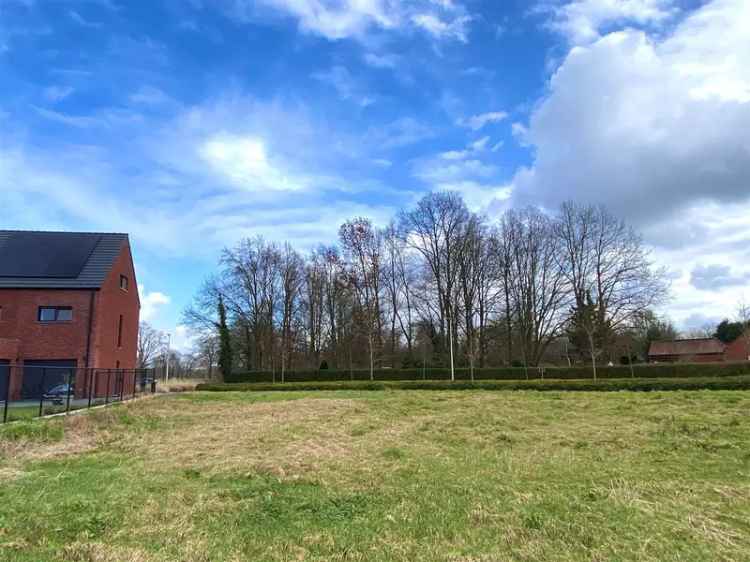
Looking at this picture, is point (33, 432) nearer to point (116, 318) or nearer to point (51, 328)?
point (51, 328)

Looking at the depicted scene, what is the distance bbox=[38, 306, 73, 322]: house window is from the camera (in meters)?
25.0

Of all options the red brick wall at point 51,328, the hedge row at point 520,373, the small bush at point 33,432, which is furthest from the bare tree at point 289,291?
the small bush at point 33,432

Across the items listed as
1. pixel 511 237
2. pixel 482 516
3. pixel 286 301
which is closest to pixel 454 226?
pixel 511 237

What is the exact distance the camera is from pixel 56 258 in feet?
87.4

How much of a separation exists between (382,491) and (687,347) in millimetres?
53792

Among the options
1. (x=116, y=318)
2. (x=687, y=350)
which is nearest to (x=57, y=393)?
(x=116, y=318)

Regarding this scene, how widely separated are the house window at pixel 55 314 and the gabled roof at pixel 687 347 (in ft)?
164

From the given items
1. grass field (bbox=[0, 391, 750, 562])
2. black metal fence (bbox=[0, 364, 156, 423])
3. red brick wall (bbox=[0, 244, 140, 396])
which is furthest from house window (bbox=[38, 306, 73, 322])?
grass field (bbox=[0, 391, 750, 562])

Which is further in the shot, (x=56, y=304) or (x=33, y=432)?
(x=56, y=304)

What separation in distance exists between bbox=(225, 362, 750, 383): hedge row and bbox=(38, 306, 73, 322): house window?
16.9 metres

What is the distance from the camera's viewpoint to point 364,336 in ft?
135

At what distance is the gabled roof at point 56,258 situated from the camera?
25.3 metres

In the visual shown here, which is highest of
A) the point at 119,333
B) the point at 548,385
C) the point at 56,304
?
the point at 56,304

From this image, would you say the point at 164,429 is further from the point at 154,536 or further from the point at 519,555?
the point at 519,555
